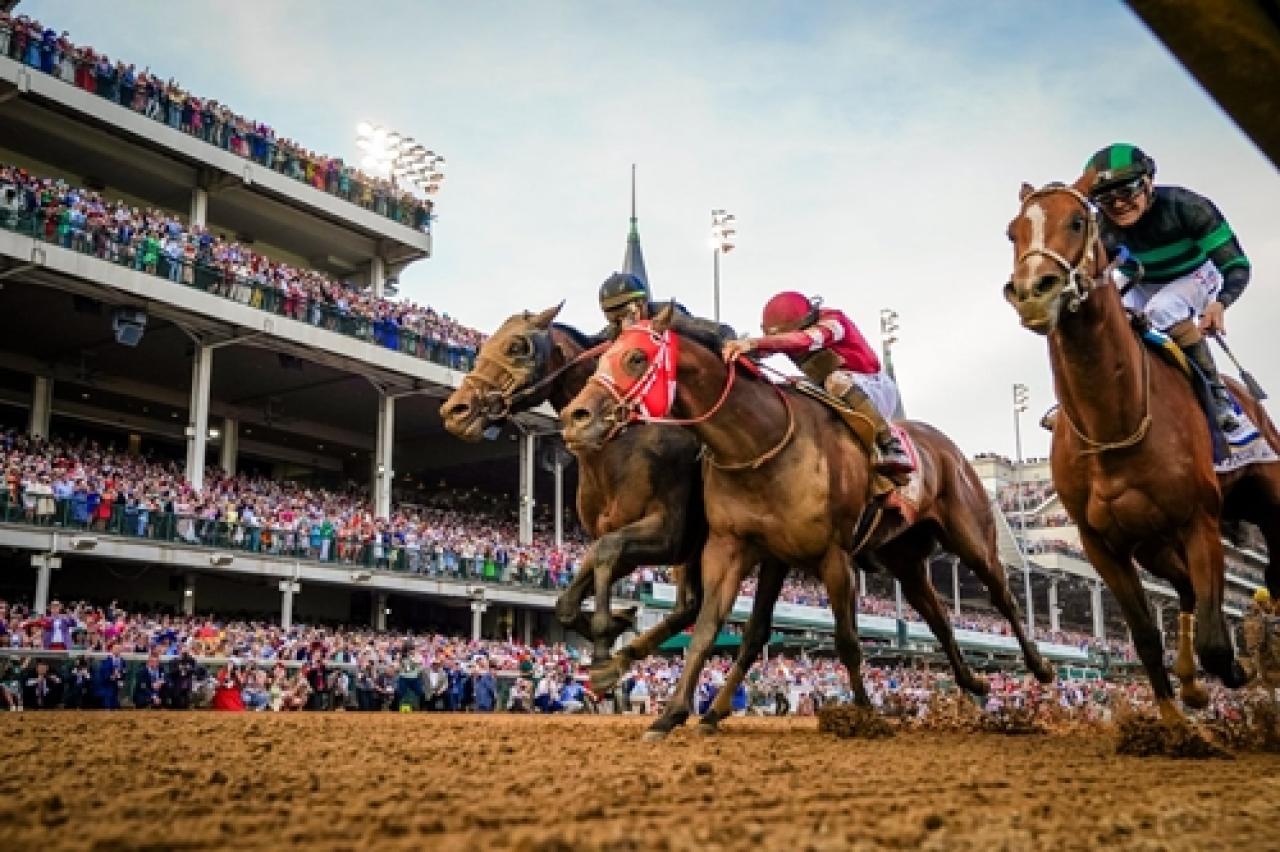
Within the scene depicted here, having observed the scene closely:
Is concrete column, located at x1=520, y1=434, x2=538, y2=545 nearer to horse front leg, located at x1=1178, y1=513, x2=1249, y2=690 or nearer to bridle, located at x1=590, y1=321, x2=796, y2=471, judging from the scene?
bridle, located at x1=590, y1=321, x2=796, y2=471

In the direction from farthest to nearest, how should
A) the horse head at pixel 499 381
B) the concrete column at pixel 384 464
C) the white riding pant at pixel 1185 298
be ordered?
the concrete column at pixel 384 464
the horse head at pixel 499 381
the white riding pant at pixel 1185 298

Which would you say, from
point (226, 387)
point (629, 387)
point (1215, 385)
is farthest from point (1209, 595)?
point (226, 387)

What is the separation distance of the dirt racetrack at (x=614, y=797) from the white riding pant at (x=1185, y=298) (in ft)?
8.98

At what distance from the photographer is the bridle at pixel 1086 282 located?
236 inches

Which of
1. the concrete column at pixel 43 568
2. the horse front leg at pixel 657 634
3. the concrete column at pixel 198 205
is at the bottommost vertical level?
the horse front leg at pixel 657 634

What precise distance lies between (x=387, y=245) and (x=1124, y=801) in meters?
38.0

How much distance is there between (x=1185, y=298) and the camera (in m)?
7.28

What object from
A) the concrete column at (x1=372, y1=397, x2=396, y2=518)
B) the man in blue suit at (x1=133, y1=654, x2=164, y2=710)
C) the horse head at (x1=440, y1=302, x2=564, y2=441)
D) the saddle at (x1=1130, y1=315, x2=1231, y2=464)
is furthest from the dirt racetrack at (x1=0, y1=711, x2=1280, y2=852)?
the concrete column at (x1=372, y1=397, x2=396, y2=518)

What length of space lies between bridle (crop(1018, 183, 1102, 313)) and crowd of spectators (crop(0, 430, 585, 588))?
22.0 meters

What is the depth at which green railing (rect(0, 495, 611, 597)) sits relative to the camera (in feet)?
76.1


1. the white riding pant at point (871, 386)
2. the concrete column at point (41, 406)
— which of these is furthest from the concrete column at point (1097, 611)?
the white riding pant at point (871, 386)

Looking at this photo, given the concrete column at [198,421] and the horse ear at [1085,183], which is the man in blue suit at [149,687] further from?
the horse ear at [1085,183]

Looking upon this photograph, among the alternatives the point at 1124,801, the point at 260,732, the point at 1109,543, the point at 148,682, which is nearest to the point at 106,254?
the point at 148,682

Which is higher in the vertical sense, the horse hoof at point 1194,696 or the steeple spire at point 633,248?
the steeple spire at point 633,248
